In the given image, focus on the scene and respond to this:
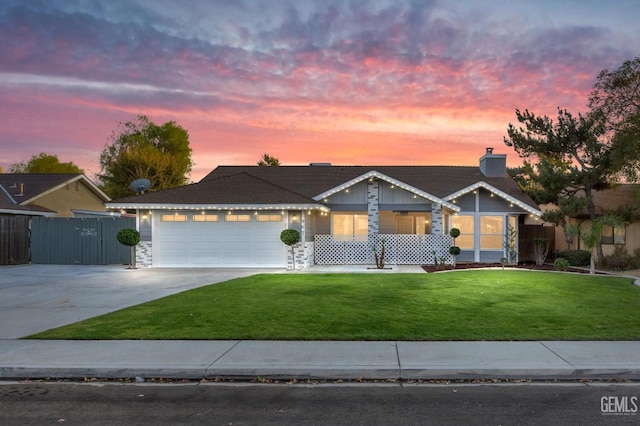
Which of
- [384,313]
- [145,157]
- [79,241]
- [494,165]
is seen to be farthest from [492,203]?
[145,157]

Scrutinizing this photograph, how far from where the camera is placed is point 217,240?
2241 cm

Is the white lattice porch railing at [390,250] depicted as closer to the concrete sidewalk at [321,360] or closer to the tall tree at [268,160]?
the concrete sidewalk at [321,360]

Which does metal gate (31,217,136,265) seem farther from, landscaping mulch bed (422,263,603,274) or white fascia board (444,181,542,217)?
white fascia board (444,181,542,217)

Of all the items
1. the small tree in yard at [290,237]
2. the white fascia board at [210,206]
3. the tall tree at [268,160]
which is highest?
the tall tree at [268,160]

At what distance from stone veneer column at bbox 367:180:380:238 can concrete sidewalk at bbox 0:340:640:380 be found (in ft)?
51.9

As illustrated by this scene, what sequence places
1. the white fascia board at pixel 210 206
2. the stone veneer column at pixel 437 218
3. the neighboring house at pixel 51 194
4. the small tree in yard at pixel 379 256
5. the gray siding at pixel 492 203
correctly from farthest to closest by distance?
the neighboring house at pixel 51 194 < the gray siding at pixel 492 203 < the stone veneer column at pixel 437 218 < the small tree in yard at pixel 379 256 < the white fascia board at pixel 210 206

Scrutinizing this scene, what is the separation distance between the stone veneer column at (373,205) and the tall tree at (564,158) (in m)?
8.77

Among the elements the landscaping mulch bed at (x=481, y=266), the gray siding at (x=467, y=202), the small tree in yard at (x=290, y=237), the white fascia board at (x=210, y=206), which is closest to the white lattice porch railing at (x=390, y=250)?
the landscaping mulch bed at (x=481, y=266)

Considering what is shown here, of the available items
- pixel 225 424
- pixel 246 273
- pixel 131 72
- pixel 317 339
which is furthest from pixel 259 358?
pixel 131 72

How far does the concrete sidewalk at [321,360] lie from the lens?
274 inches

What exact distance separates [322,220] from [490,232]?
8.48 m

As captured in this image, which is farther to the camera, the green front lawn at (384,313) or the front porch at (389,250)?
the front porch at (389,250)

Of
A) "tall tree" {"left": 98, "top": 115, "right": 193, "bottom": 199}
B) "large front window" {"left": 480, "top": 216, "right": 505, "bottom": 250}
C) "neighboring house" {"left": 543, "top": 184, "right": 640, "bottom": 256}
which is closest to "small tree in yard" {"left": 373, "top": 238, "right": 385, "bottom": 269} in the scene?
"large front window" {"left": 480, "top": 216, "right": 505, "bottom": 250}

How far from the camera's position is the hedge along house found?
2217cm
